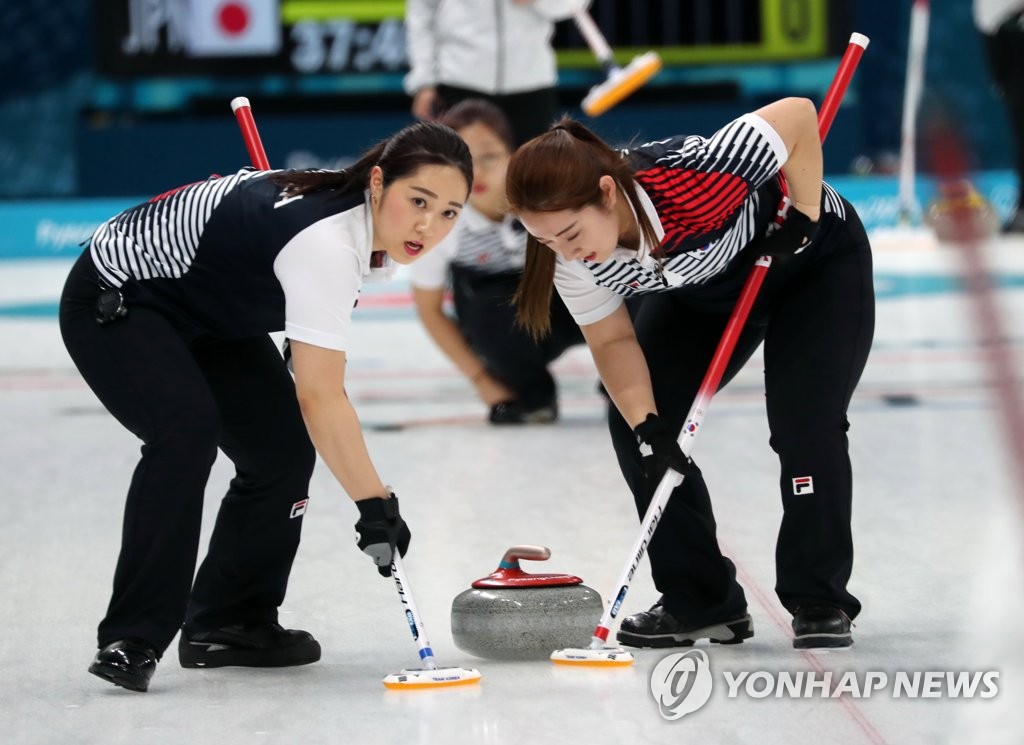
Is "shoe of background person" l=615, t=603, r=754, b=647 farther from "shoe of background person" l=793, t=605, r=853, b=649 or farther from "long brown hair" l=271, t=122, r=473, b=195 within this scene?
"long brown hair" l=271, t=122, r=473, b=195

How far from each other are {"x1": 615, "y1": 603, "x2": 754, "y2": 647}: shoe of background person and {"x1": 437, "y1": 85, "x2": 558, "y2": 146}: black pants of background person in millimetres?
3429

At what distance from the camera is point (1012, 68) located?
966 centimetres

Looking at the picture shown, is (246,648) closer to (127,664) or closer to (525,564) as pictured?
(127,664)

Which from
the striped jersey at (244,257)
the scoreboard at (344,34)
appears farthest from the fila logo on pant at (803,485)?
the scoreboard at (344,34)

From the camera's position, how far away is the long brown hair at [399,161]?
253cm

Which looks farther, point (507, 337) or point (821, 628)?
point (507, 337)

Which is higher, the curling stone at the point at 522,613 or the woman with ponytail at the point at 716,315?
the woman with ponytail at the point at 716,315

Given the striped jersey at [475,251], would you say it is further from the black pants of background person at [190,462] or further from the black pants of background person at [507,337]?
the black pants of background person at [190,462]

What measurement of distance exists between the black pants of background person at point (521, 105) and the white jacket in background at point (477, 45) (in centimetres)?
3
